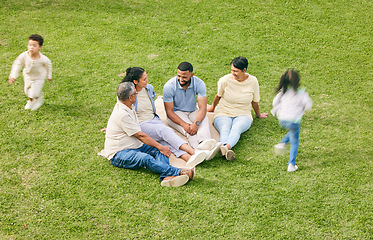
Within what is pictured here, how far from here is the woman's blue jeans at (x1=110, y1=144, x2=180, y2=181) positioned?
5848 millimetres

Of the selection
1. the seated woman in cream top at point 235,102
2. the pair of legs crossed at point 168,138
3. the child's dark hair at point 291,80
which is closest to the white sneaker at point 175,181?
the pair of legs crossed at point 168,138

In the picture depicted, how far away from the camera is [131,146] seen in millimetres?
6055

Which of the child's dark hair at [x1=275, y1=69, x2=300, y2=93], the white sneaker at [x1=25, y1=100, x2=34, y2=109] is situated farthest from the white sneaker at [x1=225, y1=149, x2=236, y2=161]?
the white sneaker at [x1=25, y1=100, x2=34, y2=109]

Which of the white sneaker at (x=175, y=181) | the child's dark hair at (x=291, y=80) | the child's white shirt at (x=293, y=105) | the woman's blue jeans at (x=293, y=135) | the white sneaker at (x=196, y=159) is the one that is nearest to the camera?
the child's dark hair at (x=291, y=80)

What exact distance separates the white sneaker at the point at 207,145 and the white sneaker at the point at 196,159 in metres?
0.28

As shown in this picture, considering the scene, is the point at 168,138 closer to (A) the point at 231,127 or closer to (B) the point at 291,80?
(A) the point at 231,127

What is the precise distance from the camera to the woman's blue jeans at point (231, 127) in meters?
6.60

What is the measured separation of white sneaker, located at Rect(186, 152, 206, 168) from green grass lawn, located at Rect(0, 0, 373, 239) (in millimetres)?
175

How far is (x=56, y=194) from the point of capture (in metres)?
5.65

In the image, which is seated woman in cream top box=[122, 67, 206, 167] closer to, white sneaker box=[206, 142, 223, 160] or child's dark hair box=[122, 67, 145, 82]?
child's dark hair box=[122, 67, 145, 82]

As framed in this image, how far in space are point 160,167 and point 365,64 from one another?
6.05 metres

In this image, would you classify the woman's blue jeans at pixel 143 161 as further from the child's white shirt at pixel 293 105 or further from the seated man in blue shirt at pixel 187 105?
the child's white shirt at pixel 293 105

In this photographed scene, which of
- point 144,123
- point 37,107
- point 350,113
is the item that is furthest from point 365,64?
point 37,107

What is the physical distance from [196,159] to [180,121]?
100cm
